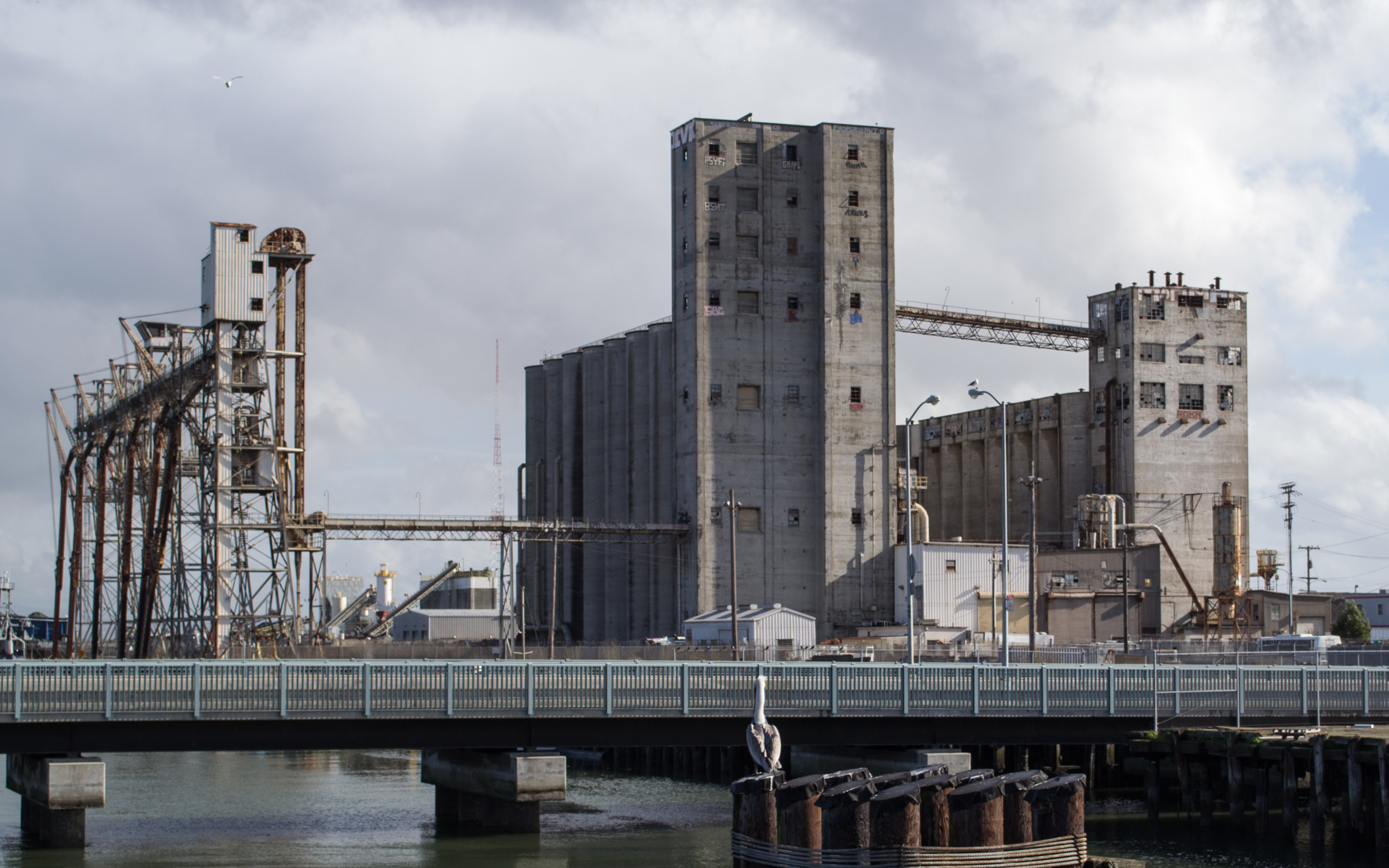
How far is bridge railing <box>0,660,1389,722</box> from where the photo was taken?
1666 inches

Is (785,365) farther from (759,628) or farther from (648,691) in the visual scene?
(648,691)

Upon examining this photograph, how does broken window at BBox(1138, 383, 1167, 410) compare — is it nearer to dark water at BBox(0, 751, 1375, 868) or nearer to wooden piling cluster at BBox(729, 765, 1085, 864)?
dark water at BBox(0, 751, 1375, 868)

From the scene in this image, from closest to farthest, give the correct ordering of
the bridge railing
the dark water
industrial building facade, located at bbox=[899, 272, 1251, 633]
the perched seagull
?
the perched seagull → the bridge railing → the dark water → industrial building facade, located at bbox=[899, 272, 1251, 633]

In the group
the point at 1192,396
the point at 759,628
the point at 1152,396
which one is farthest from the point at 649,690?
the point at 1192,396

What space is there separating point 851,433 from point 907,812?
7497cm

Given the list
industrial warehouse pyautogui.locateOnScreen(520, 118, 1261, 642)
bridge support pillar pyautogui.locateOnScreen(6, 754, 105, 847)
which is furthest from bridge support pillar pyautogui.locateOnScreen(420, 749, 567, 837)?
industrial warehouse pyautogui.locateOnScreen(520, 118, 1261, 642)

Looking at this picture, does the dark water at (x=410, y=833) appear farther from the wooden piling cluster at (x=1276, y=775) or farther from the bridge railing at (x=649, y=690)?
the bridge railing at (x=649, y=690)

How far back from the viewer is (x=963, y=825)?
3269cm

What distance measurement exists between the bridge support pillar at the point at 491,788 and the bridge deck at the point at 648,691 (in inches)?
84.5

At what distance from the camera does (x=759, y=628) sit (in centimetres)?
9288

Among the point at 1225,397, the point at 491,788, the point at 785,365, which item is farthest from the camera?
the point at 1225,397

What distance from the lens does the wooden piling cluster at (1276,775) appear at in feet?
145

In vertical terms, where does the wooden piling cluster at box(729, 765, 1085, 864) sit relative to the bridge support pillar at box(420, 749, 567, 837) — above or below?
above

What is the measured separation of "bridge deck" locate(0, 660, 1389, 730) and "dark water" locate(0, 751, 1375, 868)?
13.3 feet
